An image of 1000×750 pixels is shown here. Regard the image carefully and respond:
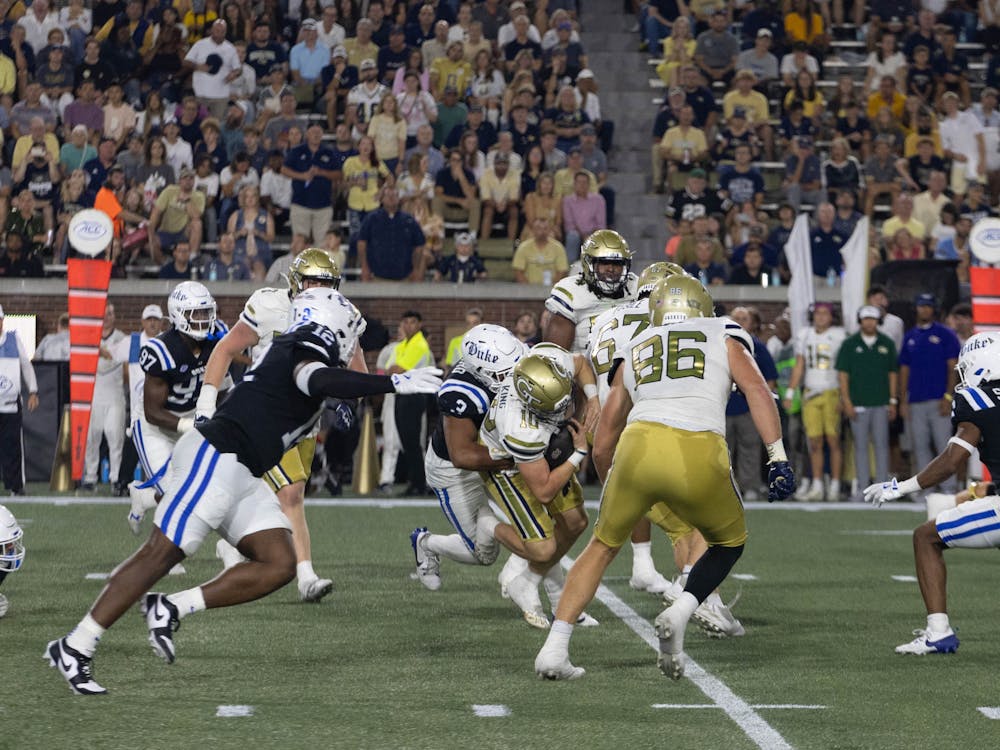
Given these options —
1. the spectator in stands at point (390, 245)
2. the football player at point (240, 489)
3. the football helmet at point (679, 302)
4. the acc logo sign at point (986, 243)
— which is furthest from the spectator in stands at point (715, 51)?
the football player at point (240, 489)

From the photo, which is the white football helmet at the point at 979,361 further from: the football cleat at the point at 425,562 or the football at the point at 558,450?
the football cleat at the point at 425,562

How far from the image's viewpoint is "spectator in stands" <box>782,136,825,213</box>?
19719mm

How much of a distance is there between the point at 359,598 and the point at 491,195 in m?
10.6

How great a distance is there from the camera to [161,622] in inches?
246

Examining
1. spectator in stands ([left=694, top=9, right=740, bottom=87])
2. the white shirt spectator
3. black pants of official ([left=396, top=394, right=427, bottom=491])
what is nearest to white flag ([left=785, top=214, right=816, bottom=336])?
black pants of official ([left=396, top=394, right=427, bottom=491])

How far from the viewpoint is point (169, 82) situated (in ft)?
67.4

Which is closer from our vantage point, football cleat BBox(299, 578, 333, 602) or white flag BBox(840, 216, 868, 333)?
football cleat BBox(299, 578, 333, 602)

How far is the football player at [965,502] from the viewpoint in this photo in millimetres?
7301

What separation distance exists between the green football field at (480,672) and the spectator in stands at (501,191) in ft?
29.1

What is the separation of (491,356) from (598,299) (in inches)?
50.3

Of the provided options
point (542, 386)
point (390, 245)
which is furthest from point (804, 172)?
point (542, 386)

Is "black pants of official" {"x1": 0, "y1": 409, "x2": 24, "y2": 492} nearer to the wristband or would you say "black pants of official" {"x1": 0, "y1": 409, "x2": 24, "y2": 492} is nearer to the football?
the football

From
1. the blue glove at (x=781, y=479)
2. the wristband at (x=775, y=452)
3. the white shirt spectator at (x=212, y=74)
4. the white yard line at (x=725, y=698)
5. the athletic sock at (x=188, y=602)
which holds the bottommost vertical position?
the white yard line at (x=725, y=698)

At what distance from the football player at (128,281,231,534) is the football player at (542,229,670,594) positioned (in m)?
1.91
